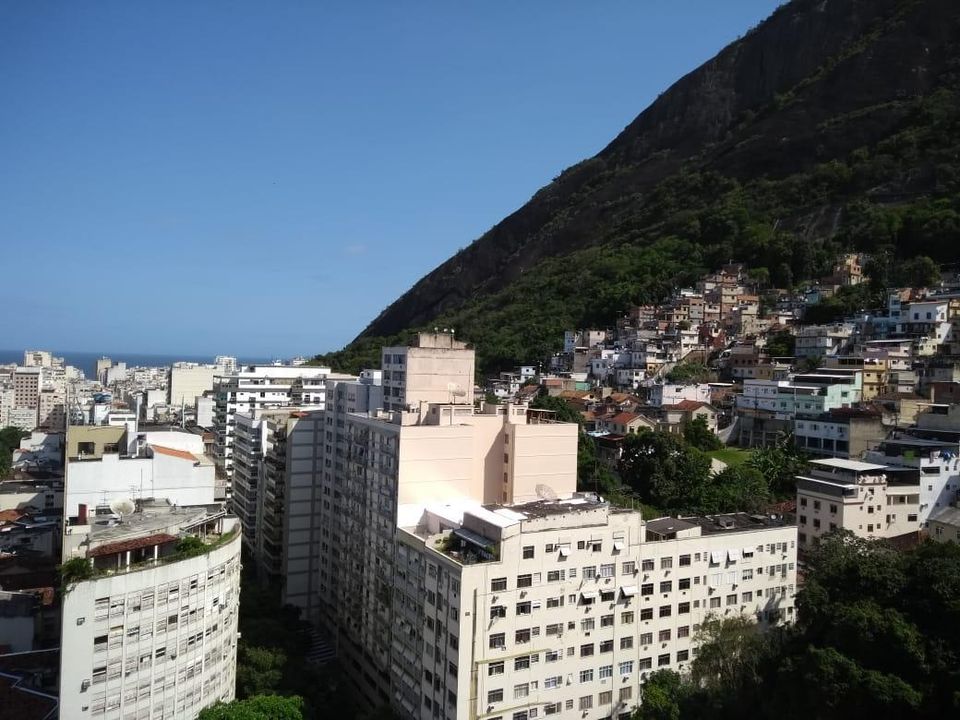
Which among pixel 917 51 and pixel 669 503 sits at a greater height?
pixel 917 51

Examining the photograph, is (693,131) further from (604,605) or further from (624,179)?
(604,605)

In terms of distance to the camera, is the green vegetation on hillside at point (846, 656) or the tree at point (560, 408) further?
the tree at point (560, 408)

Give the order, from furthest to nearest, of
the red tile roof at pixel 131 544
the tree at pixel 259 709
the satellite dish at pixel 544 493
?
the satellite dish at pixel 544 493 < the tree at pixel 259 709 < the red tile roof at pixel 131 544

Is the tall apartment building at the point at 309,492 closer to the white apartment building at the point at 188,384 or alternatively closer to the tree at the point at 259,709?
the tree at the point at 259,709

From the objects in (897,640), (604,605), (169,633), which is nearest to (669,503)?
(604,605)

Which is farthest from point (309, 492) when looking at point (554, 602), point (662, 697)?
point (662, 697)

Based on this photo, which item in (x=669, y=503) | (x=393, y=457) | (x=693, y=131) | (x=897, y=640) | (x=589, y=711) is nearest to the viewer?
(x=897, y=640)

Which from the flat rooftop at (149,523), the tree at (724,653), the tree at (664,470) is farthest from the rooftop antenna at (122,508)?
the tree at (664,470)

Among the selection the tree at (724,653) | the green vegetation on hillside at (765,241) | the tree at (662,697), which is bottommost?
the tree at (662,697)
